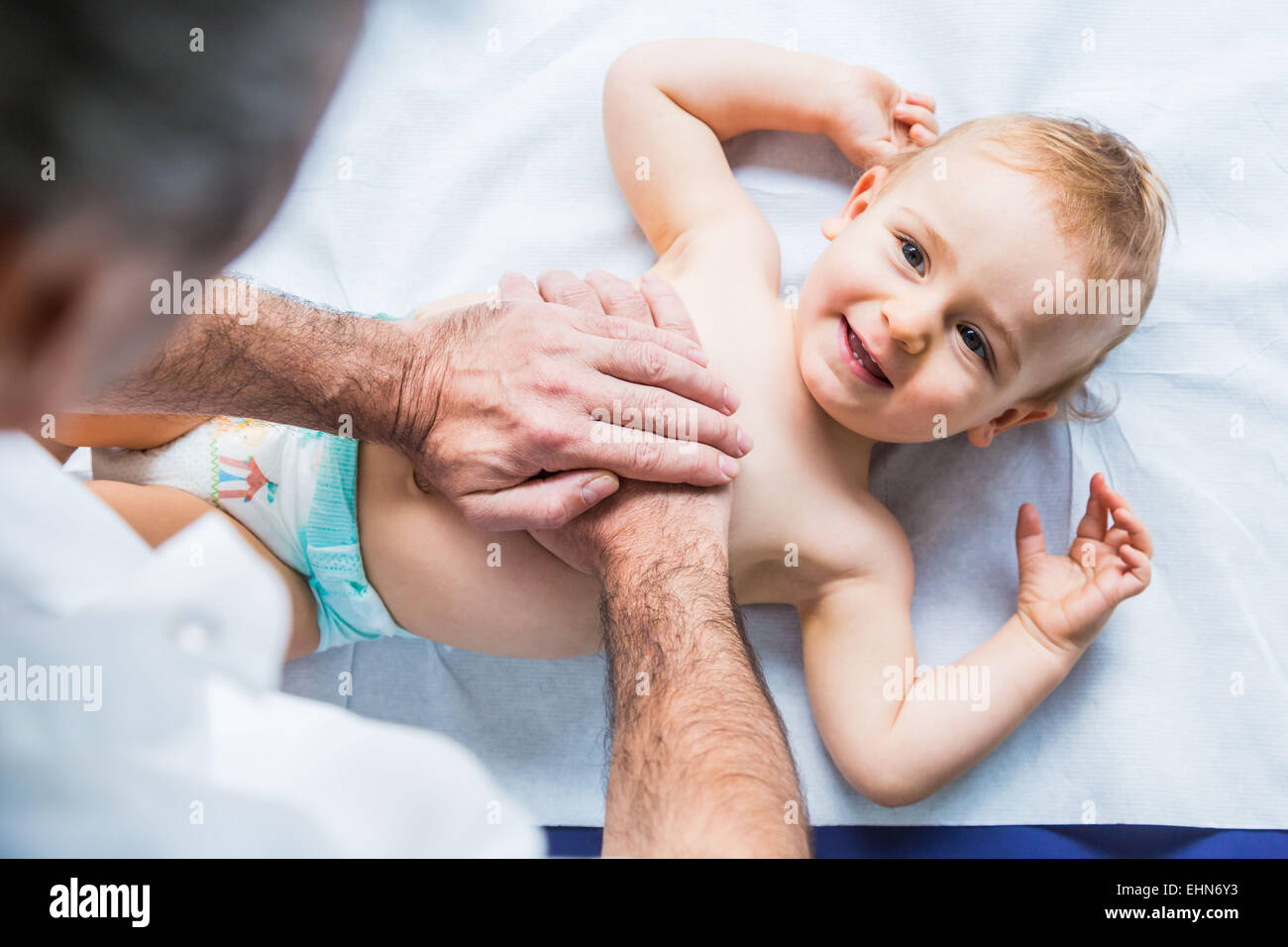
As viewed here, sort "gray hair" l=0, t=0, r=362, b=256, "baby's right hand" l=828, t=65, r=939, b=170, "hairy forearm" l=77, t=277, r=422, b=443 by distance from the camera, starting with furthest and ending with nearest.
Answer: "baby's right hand" l=828, t=65, r=939, b=170 → "hairy forearm" l=77, t=277, r=422, b=443 → "gray hair" l=0, t=0, r=362, b=256

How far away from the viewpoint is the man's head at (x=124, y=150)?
241 millimetres

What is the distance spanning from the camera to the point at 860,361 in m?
1.08

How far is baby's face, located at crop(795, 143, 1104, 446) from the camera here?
1021mm

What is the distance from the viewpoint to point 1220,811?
4.04 feet

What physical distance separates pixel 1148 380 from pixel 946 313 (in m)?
0.48

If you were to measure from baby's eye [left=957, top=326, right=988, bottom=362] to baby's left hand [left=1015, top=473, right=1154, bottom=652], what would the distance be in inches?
11.7

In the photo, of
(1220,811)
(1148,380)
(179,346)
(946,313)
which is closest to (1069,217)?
(946,313)

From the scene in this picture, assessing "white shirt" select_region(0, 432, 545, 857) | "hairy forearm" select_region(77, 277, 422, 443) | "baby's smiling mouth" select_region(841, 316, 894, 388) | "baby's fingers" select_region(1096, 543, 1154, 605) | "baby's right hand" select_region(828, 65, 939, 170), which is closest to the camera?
"white shirt" select_region(0, 432, 545, 857)

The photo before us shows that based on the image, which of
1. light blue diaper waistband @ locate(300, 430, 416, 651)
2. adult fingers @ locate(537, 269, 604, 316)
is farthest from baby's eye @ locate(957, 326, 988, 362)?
light blue diaper waistband @ locate(300, 430, 416, 651)

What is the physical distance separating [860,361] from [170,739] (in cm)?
83

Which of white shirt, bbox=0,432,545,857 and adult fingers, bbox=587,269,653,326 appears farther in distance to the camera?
adult fingers, bbox=587,269,653,326

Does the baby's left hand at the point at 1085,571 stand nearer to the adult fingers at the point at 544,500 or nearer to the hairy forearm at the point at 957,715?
the hairy forearm at the point at 957,715

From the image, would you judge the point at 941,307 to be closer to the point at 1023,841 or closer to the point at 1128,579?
the point at 1128,579

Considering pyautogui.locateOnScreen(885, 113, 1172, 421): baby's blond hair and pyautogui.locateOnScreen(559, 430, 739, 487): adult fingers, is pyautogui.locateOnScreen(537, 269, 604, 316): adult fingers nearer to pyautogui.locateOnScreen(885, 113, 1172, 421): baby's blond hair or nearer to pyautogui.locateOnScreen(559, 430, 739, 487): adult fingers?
pyautogui.locateOnScreen(559, 430, 739, 487): adult fingers
